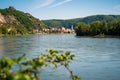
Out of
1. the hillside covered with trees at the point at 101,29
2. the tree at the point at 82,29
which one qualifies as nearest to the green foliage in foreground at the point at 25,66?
the hillside covered with trees at the point at 101,29

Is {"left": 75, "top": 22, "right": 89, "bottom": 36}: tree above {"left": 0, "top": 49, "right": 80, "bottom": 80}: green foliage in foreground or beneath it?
beneath

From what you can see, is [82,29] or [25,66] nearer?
[25,66]

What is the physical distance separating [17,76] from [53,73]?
79.3ft

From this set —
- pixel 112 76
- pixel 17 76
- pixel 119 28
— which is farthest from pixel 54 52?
pixel 119 28

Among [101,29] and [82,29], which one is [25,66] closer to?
[101,29]

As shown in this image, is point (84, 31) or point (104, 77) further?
point (84, 31)

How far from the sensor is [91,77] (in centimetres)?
2423

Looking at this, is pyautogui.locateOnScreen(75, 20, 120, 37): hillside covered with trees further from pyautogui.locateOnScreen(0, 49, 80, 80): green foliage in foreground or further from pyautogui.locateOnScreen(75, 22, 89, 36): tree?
pyautogui.locateOnScreen(0, 49, 80, 80): green foliage in foreground

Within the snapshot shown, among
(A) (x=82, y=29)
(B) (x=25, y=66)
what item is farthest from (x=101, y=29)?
(B) (x=25, y=66)

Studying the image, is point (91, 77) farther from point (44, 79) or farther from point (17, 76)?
point (17, 76)

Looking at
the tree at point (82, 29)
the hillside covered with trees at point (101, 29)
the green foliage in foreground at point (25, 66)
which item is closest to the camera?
the green foliage in foreground at point (25, 66)

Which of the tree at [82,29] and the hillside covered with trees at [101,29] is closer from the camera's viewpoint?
the hillside covered with trees at [101,29]

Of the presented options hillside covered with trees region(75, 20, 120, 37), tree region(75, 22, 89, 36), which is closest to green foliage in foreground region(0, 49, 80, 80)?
hillside covered with trees region(75, 20, 120, 37)

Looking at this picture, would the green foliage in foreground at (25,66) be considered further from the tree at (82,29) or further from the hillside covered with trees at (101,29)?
the tree at (82,29)
